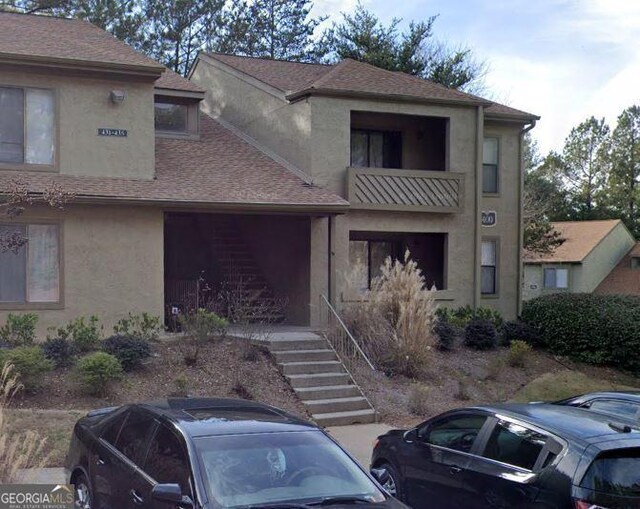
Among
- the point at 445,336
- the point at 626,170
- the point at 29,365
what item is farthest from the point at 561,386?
the point at 626,170

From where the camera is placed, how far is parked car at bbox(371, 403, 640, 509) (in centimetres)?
565

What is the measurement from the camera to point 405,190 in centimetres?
1888

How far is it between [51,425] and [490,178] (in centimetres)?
1464

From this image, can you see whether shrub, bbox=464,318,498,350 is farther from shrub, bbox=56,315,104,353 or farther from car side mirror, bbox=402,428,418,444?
car side mirror, bbox=402,428,418,444

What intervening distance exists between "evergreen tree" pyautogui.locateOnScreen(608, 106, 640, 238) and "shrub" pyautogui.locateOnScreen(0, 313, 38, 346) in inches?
1670

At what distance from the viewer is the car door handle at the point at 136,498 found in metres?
5.39

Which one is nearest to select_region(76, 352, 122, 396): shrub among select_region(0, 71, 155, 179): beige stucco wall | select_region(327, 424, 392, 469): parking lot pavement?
select_region(327, 424, 392, 469): parking lot pavement

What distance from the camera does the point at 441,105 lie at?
19.5 metres

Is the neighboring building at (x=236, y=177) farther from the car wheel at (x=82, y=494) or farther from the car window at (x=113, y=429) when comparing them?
the car window at (x=113, y=429)

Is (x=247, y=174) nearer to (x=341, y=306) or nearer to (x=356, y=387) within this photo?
(x=341, y=306)

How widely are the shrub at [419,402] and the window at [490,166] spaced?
931 centimetres

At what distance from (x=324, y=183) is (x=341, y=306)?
339cm

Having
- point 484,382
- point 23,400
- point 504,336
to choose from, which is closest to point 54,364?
point 23,400

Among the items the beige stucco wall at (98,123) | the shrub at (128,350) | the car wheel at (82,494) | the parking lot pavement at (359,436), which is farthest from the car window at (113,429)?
the beige stucco wall at (98,123)
